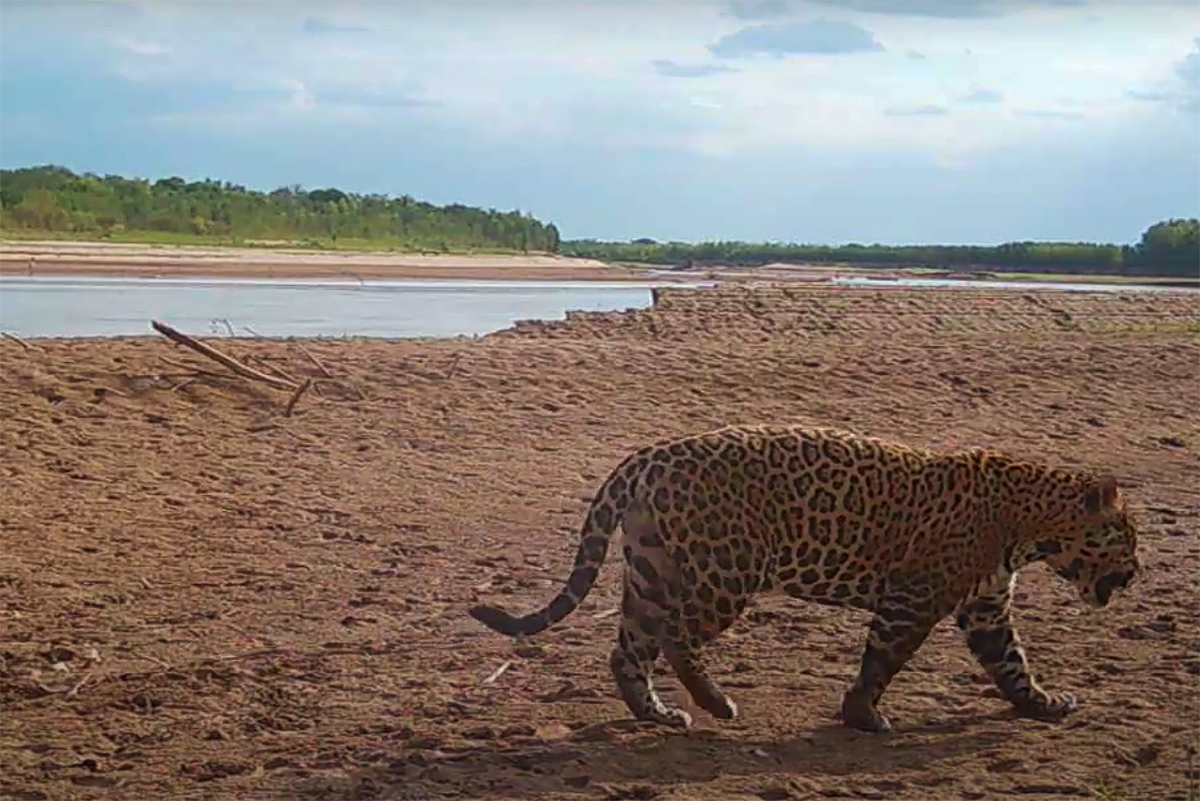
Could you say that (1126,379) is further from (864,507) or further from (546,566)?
(864,507)

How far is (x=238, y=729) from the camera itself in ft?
22.6

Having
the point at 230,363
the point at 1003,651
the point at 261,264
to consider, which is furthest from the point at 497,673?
the point at 261,264

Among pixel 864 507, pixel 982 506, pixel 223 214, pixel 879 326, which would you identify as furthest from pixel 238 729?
pixel 223 214

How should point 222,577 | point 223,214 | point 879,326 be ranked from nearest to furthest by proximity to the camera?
point 222,577 < point 879,326 < point 223,214

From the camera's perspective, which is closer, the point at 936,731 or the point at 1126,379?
the point at 936,731

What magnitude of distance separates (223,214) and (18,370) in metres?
45.3

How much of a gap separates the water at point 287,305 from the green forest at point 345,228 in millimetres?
16243

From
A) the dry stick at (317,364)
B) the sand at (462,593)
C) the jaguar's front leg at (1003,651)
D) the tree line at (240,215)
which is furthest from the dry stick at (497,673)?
the tree line at (240,215)

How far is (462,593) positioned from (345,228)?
5367 centimetres

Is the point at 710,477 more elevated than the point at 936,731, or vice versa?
the point at 710,477

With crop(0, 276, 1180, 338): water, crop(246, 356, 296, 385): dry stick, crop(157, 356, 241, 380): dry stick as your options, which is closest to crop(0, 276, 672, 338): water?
crop(0, 276, 1180, 338): water

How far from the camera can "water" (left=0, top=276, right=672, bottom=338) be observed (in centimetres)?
2275

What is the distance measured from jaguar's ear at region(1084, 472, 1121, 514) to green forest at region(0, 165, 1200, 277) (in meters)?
41.7

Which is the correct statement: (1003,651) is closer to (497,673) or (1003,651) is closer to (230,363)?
(497,673)
